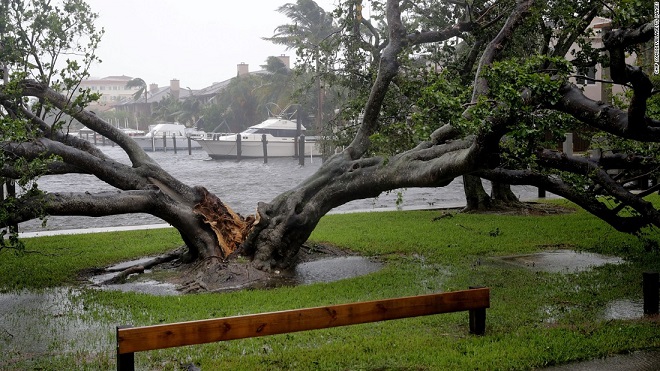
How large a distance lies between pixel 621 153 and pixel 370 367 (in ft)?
25.8

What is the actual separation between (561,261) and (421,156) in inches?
124

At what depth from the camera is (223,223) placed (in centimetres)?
1377

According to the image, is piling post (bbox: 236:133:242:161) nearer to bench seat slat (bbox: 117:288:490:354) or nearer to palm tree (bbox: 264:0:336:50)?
palm tree (bbox: 264:0:336:50)

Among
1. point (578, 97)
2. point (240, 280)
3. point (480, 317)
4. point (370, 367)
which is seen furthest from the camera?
point (240, 280)

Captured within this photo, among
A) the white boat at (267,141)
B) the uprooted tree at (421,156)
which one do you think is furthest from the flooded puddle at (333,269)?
the white boat at (267,141)

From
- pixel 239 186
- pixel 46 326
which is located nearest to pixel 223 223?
pixel 46 326

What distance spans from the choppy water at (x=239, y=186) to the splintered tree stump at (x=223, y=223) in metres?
7.67

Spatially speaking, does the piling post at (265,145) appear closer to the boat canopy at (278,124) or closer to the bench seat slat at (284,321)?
the boat canopy at (278,124)

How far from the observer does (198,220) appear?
43.4 ft

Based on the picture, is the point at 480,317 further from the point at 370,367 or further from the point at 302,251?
the point at 302,251

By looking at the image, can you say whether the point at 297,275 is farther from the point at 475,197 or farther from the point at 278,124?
the point at 278,124

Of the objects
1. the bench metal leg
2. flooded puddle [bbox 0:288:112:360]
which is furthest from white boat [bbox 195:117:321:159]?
the bench metal leg

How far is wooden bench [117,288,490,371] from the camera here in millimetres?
6000

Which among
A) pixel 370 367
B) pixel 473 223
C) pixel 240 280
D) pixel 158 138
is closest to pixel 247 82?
pixel 158 138
